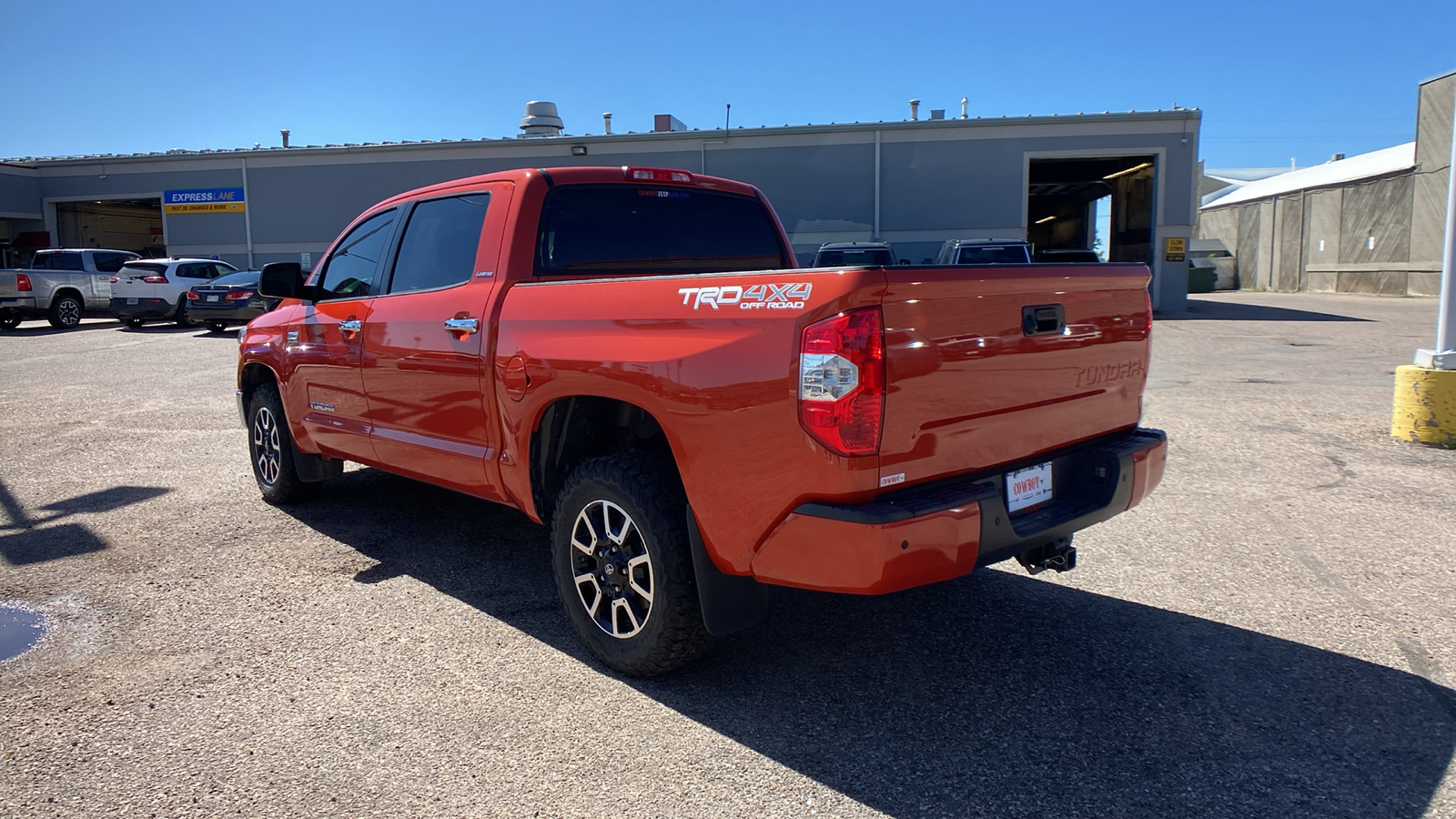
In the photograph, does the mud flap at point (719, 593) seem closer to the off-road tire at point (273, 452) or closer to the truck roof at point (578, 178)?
the truck roof at point (578, 178)

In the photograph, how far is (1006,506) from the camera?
320 centimetres

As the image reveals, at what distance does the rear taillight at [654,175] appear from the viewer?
452 cm

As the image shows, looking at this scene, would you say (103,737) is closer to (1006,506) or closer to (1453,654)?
(1006,506)

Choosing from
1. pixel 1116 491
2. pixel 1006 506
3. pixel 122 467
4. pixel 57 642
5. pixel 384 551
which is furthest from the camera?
pixel 122 467

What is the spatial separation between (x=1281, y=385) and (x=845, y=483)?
10.5 meters

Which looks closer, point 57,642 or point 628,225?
point 57,642

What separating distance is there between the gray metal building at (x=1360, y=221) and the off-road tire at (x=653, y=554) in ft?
111

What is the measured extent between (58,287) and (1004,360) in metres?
25.7

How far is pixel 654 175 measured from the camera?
4.59 meters

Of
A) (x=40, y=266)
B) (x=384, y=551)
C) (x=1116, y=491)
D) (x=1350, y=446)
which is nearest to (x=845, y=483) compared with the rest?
(x=1116, y=491)

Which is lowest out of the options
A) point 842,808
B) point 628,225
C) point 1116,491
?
point 842,808

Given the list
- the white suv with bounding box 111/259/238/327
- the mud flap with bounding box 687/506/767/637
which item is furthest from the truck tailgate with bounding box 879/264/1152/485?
the white suv with bounding box 111/259/238/327

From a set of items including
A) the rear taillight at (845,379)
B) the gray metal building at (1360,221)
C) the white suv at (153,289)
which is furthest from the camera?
the gray metal building at (1360,221)

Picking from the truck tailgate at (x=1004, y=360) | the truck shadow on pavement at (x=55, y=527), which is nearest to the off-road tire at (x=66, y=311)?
the truck shadow on pavement at (x=55, y=527)
